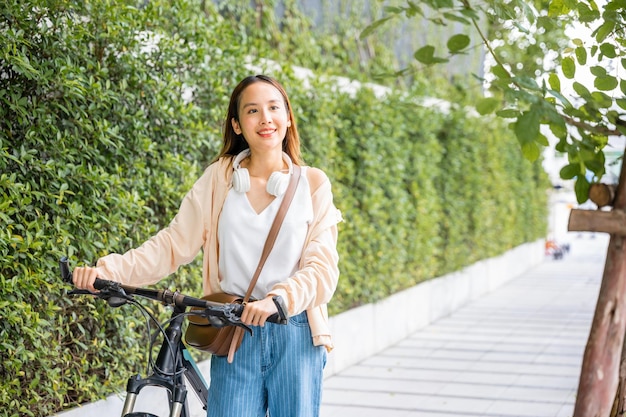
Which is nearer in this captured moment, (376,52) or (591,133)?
(591,133)

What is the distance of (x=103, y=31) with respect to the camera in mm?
4258

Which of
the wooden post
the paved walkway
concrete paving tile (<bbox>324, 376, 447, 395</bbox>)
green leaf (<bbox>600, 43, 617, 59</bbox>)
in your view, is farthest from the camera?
concrete paving tile (<bbox>324, 376, 447, 395</bbox>)

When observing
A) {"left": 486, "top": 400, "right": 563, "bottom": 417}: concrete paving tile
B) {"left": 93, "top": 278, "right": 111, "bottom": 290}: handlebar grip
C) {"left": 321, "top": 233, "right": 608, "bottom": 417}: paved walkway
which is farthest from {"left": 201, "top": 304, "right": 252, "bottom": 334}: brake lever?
{"left": 486, "top": 400, "right": 563, "bottom": 417}: concrete paving tile

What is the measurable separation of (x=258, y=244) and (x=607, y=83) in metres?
1.29

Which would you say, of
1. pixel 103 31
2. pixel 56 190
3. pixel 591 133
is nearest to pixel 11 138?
pixel 56 190

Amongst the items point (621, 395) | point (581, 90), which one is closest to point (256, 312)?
point (581, 90)

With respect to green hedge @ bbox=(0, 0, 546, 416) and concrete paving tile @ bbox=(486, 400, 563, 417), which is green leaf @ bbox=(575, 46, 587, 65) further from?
concrete paving tile @ bbox=(486, 400, 563, 417)

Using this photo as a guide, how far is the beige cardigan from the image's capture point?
8.82 feet

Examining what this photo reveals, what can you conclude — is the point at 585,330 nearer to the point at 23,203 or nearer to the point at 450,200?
the point at 450,200

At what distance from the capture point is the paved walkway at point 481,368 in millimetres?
5922

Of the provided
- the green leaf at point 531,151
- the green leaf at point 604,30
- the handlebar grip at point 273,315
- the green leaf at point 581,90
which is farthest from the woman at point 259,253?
the green leaf at point 604,30

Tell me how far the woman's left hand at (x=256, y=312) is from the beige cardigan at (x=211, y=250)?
0.67 feet

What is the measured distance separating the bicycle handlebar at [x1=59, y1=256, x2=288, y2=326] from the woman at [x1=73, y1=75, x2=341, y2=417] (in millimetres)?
108

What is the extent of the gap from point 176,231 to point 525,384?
167 inches
